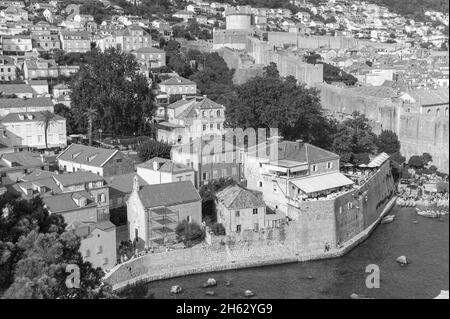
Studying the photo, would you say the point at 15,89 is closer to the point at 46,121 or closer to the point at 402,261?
the point at 46,121

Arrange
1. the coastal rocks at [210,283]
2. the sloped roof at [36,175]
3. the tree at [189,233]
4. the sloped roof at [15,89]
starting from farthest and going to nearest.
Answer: the sloped roof at [15,89] < the sloped roof at [36,175] < the tree at [189,233] < the coastal rocks at [210,283]

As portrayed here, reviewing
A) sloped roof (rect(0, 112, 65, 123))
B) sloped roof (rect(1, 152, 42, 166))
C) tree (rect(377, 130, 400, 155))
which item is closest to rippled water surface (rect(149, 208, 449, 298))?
A: sloped roof (rect(1, 152, 42, 166))

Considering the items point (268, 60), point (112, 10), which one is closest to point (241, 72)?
point (268, 60)

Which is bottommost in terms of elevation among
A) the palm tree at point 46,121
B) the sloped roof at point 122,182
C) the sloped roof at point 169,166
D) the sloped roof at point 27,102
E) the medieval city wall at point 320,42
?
the sloped roof at point 122,182

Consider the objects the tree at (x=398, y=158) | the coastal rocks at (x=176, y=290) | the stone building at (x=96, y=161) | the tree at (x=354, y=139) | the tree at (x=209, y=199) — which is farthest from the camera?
the tree at (x=398, y=158)

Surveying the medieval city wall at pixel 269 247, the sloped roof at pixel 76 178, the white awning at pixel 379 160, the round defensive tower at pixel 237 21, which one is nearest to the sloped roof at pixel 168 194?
the medieval city wall at pixel 269 247

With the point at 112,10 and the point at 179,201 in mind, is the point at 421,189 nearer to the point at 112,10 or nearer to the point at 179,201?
the point at 179,201

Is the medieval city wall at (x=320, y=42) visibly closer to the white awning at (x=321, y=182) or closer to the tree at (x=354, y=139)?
the tree at (x=354, y=139)
